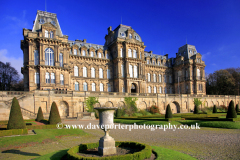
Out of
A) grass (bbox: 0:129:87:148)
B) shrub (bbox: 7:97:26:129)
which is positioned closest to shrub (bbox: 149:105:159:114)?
grass (bbox: 0:129:87:148)

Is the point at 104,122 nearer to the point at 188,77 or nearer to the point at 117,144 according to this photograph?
the point at 117,144

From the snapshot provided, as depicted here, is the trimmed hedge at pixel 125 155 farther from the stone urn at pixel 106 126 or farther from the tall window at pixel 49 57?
the tall window at pixel 49 57

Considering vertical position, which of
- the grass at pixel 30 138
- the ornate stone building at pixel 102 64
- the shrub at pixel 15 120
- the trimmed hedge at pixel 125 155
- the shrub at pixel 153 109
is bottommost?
the shrub at pixel 153 109

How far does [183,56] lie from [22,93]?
171 ft

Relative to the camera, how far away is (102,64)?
52.8 metres

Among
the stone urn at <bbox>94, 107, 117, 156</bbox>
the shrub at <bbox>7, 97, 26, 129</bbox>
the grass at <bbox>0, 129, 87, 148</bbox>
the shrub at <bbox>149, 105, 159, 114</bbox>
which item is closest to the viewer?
the stone urn at <bbox>94, 107, 117, 156</bbox>

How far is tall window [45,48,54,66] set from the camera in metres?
39.2

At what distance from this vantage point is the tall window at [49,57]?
39.2 metres

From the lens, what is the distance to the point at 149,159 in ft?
27.1

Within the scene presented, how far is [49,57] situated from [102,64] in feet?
54.8

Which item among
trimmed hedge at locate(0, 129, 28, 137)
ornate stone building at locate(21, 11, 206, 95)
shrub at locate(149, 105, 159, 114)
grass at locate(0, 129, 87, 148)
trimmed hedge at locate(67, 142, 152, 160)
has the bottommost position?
shrub at locate(149, 105, 159, 114)

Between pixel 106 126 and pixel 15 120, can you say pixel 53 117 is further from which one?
pixel 106 126

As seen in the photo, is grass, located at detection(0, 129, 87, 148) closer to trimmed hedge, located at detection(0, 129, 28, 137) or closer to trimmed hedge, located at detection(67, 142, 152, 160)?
trimmed hedge, located at detection(0, 129, 28, 137)

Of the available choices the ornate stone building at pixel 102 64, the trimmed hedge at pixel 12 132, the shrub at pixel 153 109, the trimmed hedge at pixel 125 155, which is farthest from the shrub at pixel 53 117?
the shrub at pixel 153 109
